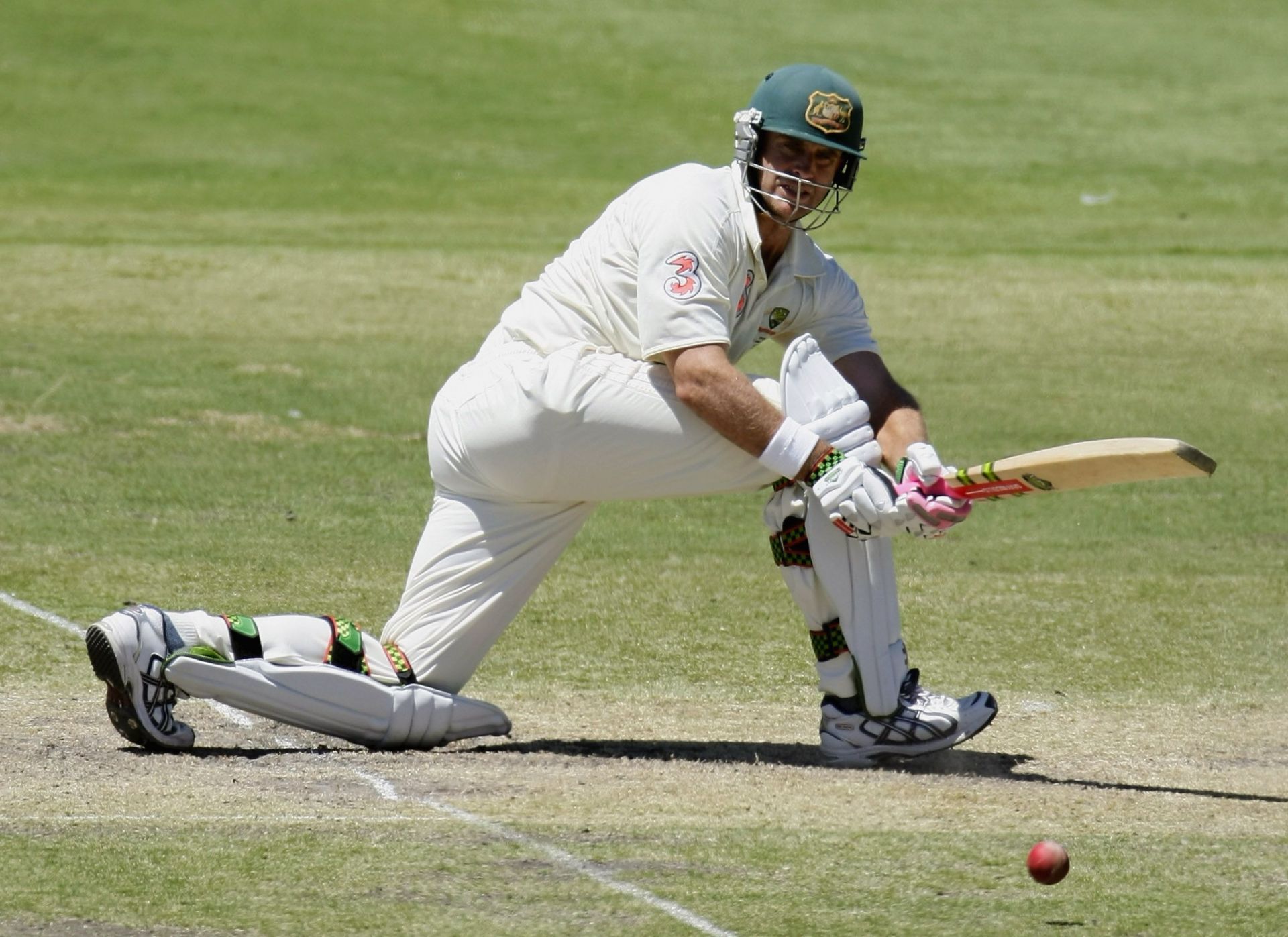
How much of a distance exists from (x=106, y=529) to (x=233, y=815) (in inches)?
162

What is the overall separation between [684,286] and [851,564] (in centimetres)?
84

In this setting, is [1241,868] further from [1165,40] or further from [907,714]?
[1165,40]

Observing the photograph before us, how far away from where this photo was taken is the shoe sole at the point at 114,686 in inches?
203

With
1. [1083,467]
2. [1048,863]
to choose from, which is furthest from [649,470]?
[1048,863]

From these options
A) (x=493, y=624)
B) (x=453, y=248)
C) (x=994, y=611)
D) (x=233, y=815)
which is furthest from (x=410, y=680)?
(x=453, y=248)

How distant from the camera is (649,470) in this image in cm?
534

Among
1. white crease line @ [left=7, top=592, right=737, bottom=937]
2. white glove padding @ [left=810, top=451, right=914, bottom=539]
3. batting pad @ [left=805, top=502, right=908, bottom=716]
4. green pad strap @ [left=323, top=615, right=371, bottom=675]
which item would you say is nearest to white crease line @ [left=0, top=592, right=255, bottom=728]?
white crease line @ [left=7, top=592, right=737, bottom=937]

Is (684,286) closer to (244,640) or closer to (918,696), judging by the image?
(918,696)

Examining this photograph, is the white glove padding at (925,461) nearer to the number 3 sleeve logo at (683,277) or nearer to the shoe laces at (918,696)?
the shoe laces at (918,696)

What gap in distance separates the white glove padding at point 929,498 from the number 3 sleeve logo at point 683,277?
717 mm

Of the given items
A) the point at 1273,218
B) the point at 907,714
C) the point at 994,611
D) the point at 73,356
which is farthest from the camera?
the point at 1273,218

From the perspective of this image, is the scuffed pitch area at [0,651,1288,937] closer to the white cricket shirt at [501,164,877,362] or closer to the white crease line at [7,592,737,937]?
the white crease line at [7,592,737,937]

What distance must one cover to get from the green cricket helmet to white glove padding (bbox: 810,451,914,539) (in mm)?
722

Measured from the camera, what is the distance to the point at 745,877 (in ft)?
14.0
